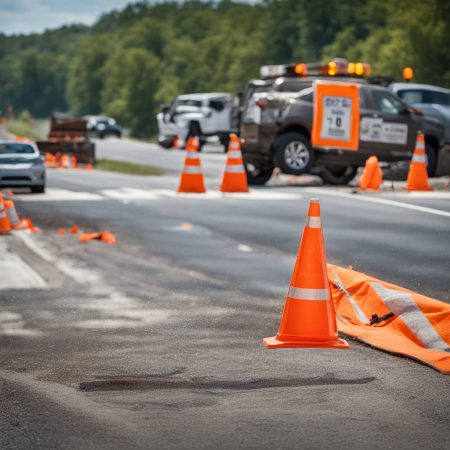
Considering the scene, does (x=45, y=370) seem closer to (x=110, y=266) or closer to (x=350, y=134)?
(x=110, y=266)

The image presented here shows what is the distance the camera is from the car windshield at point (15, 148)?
26188 mm

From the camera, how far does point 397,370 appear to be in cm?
724

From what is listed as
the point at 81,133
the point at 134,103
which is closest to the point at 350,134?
the point at 81,133

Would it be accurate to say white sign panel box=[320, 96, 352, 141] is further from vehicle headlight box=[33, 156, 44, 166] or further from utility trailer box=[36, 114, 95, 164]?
utility trailer box=[36, 114, 95, 164]

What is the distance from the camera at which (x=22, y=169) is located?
24859mm

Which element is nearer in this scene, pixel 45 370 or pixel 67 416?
pixel 67 416

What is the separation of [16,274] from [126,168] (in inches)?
1001

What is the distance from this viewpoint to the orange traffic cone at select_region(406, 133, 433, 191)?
20.9 m

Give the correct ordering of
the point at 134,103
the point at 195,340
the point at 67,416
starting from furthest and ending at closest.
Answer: the point at 134,103 < the point at 195,340 < the point at 67,416

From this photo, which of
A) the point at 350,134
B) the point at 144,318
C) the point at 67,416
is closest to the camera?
the point at 67,416

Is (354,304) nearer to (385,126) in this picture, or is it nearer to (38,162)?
(385,126)

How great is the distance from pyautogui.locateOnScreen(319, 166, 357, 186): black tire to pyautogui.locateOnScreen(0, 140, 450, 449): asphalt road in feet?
22.0

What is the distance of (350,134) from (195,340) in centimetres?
1541

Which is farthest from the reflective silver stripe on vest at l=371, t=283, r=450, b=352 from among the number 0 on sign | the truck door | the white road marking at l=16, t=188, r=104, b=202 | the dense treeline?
the dense treeline
